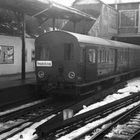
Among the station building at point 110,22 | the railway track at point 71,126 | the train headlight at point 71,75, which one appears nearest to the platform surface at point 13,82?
the train headlight at point 71,75

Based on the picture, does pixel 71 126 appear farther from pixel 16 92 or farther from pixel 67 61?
pixel 16 92

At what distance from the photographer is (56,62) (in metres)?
13.1

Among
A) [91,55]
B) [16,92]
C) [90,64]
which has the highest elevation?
[91,55]

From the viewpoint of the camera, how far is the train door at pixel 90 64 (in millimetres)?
13375

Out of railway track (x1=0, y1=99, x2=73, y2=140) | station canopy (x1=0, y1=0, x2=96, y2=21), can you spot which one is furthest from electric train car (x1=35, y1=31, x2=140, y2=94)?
station canopy (x1=0, y1=0, x2=96, y2=21)

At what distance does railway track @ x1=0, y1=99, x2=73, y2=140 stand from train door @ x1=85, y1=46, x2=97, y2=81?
1586 millimetres

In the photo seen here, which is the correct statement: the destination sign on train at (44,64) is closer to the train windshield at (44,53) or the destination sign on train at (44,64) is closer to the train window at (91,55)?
the train windshield at (44,53)

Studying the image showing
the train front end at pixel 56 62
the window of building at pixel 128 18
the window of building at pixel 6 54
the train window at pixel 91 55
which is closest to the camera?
the train front end at pixel 56 62

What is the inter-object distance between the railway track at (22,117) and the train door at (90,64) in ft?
5.20

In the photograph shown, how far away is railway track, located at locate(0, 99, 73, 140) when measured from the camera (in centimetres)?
857

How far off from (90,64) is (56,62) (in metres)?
1.53

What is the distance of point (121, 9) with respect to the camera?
3569 centimetres

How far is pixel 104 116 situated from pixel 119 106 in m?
1.85

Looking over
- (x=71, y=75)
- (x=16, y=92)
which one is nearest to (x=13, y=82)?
(x=16, y=92)
